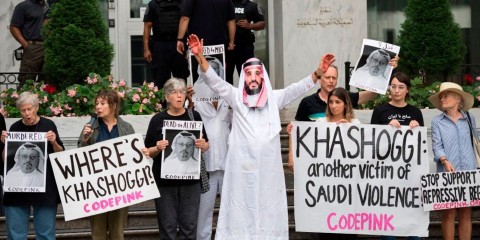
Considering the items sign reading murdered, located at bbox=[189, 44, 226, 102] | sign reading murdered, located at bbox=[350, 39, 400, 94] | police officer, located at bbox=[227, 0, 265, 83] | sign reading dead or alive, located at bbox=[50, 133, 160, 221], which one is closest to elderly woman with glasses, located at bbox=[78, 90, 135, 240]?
sign reading dead or alive, located at bbox=[50, 133, 160, 221]

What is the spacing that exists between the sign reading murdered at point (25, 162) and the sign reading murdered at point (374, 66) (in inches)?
126

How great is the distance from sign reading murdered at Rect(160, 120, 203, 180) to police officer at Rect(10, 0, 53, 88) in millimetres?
4777

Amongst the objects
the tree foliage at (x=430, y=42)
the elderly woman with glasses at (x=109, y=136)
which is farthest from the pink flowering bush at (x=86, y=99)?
the tree foliage at (x=430, y=42)

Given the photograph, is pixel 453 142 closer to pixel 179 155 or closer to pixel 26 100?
pixel 179 155

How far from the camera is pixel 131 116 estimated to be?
13.0 metres

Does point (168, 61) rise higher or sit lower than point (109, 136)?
higher

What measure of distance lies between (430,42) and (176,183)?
196 inches

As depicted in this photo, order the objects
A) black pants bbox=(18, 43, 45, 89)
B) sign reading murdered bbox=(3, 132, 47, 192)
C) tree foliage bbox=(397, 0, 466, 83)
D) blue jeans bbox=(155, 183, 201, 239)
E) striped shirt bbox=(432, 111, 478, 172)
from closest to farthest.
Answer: sign reading murdered bbox=(3, 132, 47, 192) < blue jeans bbox=(155, 183, 201, 239) < striped shirt bbox=(432, 111, 478, 172) < tree foliage bbox=(397, 0, 466, 83) < black pants bbox=(18, 43, 45, 89)

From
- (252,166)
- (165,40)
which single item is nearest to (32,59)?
(165,40)

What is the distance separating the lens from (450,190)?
10750mm

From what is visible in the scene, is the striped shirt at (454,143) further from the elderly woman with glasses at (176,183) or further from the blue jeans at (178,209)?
the blue jeans at (178,209)

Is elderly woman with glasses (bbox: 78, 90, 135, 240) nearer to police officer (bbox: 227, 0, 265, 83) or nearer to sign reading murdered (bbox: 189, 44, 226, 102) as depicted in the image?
sign reading murdered (bbox: 189, 44, 226, 102)

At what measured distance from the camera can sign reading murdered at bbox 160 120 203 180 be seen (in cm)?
1017

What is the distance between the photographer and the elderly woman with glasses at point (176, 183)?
33.5 feet
